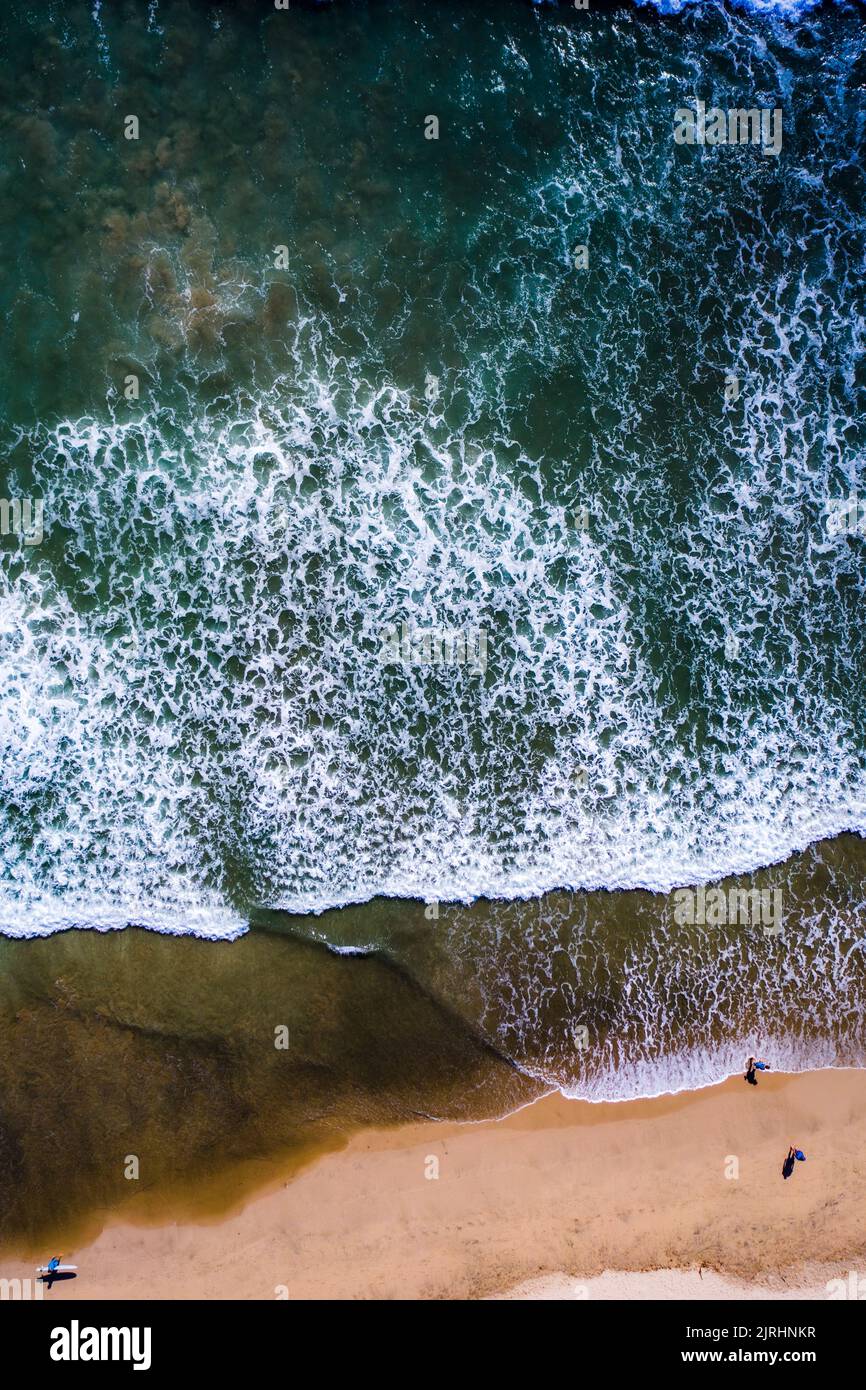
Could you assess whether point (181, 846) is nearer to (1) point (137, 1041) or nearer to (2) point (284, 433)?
(1) point (137, 1041)

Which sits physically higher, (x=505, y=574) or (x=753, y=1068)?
(x=505, y=574)

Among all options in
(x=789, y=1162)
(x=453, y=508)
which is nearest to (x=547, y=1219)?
(x=789, y=1162)

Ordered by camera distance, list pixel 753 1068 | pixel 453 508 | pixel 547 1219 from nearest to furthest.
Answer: pixel 547 1219, pixel 753 1068, pixel 453 508

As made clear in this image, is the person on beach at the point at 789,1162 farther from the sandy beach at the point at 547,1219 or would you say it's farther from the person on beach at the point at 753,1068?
the person on beach at the point at 753,1068

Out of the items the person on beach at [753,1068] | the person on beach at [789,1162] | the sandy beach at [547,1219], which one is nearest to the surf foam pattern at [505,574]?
the person on beach at [753,1068]

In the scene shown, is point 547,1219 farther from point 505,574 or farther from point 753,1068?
point 505,574

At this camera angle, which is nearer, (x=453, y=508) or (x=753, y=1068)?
(x=753, y=1068)
